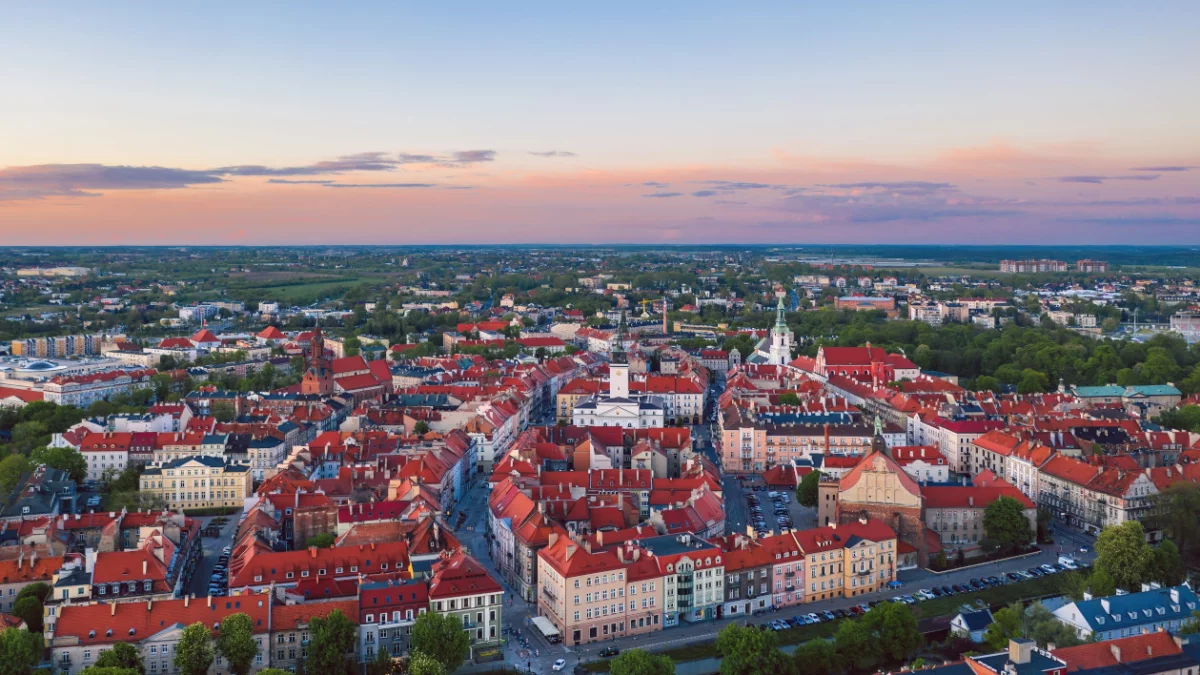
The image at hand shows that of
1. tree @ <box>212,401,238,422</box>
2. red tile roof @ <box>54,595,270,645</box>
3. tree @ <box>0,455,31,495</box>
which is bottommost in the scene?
tree @ <box>212,401,238,422</box>

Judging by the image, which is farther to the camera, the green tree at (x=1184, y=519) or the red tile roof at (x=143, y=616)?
the green tree at (x=1184, y=519)

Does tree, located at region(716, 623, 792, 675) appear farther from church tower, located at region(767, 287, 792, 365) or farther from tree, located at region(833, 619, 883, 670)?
church tower, located at region(767, 287, 792, 365)

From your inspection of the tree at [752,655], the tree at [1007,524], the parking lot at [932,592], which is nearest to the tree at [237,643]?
the tree at [752,655]

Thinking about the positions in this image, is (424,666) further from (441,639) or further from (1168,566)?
(1168,566)

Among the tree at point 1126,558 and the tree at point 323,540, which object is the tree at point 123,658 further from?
the tree at point 1126,558

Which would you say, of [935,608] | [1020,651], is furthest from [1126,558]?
[1020,651]

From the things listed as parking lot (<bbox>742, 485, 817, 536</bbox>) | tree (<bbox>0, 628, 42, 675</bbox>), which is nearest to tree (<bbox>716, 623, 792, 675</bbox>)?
parking lot (<bbox>742, 485, 817, 536</bbox>)
